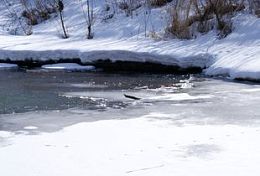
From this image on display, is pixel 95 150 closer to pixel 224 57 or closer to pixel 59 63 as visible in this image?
pixel 224 57

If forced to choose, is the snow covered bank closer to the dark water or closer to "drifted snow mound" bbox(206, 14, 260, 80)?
the dark water

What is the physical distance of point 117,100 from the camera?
808cm

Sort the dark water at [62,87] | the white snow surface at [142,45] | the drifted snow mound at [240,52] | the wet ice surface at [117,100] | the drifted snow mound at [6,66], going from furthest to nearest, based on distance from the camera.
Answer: the drifted snow mound at [6,66]
the white snow surface at [142,45]
the drifted snow mound at [240,52]
the dark water at [62,87]
the wet ice surface at [117,100]

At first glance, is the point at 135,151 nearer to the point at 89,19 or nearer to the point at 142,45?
the point at 142,45

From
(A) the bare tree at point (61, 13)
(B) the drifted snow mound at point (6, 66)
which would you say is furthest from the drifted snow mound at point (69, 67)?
(A) the bare tree at point (61, 13)

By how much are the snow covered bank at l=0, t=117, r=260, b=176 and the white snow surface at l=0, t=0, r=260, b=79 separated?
13.5ft

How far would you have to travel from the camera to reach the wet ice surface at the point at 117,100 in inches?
258

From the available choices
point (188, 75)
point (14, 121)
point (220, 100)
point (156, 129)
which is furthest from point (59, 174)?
point (188, 75)

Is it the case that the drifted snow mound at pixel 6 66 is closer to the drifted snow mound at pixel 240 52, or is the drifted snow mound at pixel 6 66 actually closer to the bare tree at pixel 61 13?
the bare tree at pixel 61 13

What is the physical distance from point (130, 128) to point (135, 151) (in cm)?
97

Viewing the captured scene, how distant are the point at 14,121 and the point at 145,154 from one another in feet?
7.24

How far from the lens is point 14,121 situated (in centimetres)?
657

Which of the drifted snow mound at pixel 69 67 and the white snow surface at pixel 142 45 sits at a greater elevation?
the white snow surface at pixel 142 45

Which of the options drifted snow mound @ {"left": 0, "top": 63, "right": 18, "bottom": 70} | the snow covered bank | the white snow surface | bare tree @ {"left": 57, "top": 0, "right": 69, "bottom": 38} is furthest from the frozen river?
bare tree @ {"left": 57, "top": 0, "right": 69, "bottom": 38}
